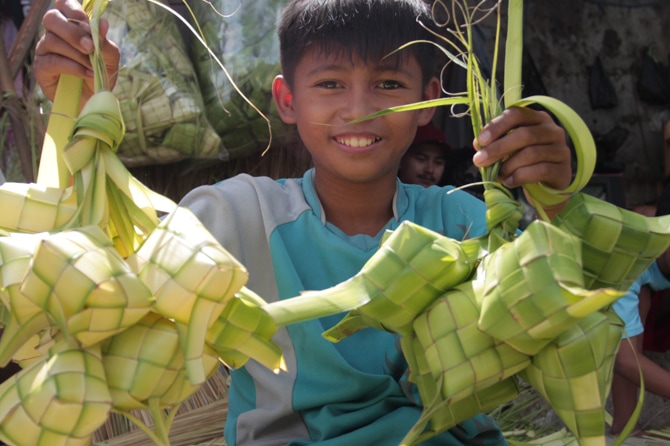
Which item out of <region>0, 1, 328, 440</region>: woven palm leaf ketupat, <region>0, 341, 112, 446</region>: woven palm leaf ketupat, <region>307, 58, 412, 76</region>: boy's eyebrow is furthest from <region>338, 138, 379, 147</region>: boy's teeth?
<region>0, 341, 112, 446</region>: woven palm leaf ketupat

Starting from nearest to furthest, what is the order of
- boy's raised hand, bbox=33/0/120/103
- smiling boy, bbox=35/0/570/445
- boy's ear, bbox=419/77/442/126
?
boy's raised hand, bbox=33/0/120/103 < smiling boy, bbox=35/0/570/445 < boy's ear, bbox=419/77/442/126

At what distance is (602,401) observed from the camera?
2.52ft

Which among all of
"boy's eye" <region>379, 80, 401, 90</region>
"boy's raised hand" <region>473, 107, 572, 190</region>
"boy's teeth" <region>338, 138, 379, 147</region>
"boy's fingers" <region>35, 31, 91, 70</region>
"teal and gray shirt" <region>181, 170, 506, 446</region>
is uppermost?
"boy's fingers" <region>35, 31, 91, 70</region>

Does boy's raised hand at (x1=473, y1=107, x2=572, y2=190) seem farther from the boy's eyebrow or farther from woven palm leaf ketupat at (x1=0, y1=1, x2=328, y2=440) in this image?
the boy's eyebrow

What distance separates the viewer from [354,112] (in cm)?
121

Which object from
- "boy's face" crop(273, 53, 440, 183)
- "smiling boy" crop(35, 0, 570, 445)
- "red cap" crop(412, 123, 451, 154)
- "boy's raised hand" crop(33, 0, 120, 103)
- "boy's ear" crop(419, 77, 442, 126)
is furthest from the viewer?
"red cap" crop(412, 123, 451, 154)

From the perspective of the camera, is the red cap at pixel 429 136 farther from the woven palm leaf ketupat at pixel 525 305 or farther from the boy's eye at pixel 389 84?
the woven palm leaf ketupat at pixel 525 305

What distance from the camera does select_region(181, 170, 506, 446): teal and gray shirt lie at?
114 centimetres

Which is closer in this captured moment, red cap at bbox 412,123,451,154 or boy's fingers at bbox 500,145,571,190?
boy's fingers at bbox 500,145,571,190

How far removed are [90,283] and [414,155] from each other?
219cm

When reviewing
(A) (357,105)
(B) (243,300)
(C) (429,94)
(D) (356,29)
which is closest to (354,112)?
(A) (357,105)

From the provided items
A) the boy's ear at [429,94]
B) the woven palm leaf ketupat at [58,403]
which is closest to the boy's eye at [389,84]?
the boy's ear at [429,94]

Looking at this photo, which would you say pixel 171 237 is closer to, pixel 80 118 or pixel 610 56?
pixel 80 118

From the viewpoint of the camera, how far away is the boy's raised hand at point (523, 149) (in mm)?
869
